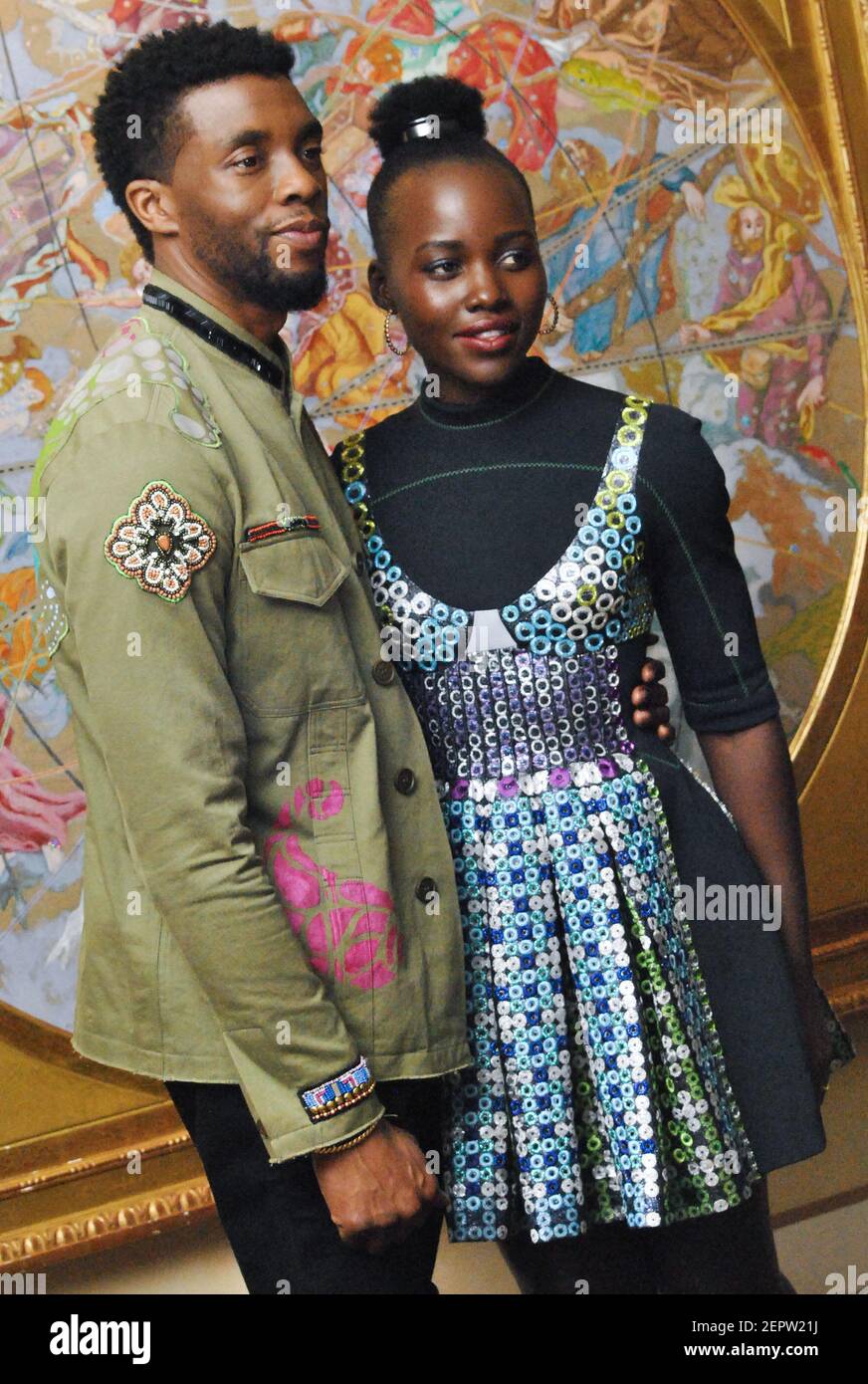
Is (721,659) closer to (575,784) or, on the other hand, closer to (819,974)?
(575,784)

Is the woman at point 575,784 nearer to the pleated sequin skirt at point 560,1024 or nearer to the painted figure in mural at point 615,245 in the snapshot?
the pleated sequin skirt at point 560,1024

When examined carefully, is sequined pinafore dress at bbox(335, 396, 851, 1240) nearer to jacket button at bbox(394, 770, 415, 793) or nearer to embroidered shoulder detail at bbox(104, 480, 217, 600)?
jacket button at bbox(394, 770, 415, 793)

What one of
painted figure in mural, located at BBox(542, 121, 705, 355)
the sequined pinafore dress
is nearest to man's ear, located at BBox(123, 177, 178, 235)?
the sequined pinafore dress

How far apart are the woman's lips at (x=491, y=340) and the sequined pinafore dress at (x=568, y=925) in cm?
15

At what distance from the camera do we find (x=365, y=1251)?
145 centimetres

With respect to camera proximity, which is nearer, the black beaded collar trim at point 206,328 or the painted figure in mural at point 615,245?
the black beaded collar trim at point 206,328

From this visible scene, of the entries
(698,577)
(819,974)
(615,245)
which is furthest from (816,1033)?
(615,245)

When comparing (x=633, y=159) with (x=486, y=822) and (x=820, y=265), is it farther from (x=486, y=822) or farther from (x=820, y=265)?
(x=486, y=822)

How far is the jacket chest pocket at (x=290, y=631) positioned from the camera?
1.41 m

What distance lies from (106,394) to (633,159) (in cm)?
170

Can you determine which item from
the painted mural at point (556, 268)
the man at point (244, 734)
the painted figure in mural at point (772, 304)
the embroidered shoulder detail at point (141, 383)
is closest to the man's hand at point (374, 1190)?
the man at point (244, 734)

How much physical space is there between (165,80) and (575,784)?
787mm
